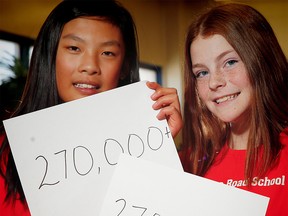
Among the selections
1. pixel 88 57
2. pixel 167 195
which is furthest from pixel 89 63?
pixel 167 195

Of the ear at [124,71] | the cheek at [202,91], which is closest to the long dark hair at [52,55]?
the ear at [124,71]

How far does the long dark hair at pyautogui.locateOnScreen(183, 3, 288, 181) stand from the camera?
0.57m

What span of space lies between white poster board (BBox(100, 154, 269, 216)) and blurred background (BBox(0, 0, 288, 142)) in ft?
0.45

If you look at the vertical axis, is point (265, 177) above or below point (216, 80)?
below

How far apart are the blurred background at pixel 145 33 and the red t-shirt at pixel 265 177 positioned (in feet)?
0.43

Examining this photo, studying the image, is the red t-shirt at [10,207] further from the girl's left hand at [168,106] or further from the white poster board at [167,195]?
the girl's left hand at [168,106]

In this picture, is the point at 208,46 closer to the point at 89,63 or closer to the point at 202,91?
the point at 202,91

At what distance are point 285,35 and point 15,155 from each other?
18.9 inches

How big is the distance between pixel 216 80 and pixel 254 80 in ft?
0.19

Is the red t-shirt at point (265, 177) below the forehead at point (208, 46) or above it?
below

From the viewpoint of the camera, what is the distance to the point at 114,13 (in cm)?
62

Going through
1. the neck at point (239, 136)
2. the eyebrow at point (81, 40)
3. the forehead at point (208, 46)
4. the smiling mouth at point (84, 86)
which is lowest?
the neck at point (239, 136)

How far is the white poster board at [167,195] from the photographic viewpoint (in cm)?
55

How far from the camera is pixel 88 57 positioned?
602 mm
